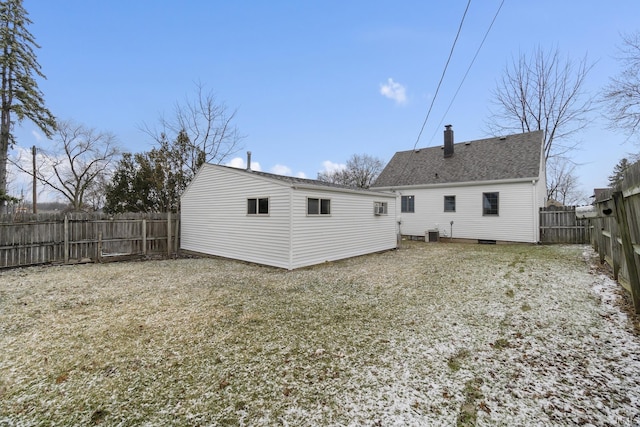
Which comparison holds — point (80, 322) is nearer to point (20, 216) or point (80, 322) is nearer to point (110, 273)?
point (110, 273)

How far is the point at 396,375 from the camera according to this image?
2.81 meters

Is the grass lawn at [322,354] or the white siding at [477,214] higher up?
the white siding at [477,214]

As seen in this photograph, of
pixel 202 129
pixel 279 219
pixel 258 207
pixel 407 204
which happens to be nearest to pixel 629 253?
pixel 279 219

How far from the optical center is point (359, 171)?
33.9 metres

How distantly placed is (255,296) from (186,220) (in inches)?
319

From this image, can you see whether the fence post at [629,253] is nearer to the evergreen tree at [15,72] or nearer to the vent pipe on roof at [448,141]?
the vent pipe on roof at [448,141]

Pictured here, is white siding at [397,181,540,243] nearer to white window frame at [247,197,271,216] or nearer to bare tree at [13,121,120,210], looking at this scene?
white window frame at [247,197,271,216]

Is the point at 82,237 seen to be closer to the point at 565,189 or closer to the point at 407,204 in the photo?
the point at 407,204

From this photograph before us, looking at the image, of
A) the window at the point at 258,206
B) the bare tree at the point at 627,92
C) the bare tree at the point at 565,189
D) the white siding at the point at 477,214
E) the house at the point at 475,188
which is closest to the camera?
the window at the point at 258,206

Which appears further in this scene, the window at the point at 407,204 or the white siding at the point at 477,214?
the window at the point at 407,204

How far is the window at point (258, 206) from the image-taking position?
29.5ft

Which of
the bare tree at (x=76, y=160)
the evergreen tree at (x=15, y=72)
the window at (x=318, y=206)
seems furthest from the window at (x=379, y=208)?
the bare tree at (x=76, y=160)

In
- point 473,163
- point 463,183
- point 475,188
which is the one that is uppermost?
point 473,163

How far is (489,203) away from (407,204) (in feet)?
13.7
